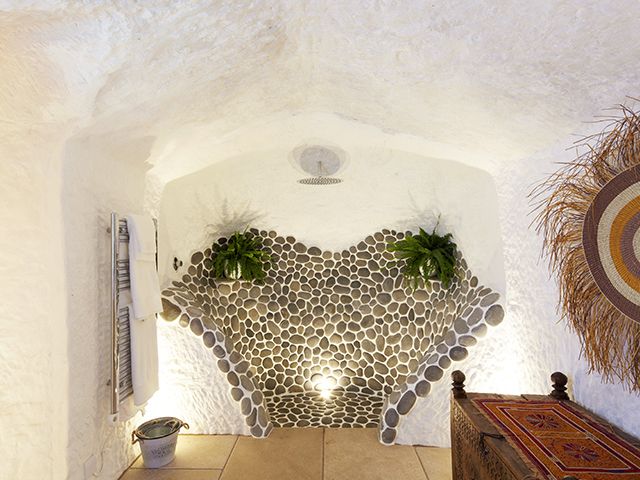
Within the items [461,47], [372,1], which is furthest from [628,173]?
[372,1]

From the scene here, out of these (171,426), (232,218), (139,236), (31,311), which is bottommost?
(171,426)

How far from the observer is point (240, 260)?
3.93 metres

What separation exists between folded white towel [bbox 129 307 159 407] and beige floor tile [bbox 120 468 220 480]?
0.49 metres

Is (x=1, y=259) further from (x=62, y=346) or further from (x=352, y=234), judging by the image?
(x=352, y=234)

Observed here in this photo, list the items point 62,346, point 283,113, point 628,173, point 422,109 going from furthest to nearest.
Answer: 1. point 283,113
2. point 422,109
3. point 62,346
4. point 628,173

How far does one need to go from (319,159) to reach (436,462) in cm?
250

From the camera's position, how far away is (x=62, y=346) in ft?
6.66

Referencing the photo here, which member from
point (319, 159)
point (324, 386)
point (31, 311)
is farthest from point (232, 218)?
point (31, 311)

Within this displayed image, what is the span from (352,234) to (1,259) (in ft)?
9.71

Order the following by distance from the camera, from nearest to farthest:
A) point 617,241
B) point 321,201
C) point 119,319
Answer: point 617,241
point 119,319
point 321,201

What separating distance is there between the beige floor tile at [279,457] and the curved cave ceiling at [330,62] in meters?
2.23

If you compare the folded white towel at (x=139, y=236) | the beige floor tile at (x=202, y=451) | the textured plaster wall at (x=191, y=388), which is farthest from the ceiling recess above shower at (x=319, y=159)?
the beige floor tile at (x=202, y=451)

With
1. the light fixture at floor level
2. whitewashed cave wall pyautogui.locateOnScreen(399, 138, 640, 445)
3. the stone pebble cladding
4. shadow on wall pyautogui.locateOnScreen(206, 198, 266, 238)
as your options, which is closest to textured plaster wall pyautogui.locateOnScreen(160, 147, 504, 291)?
shadow on wall pyautogui.locateOnScreen(206, 198, 266, 238)

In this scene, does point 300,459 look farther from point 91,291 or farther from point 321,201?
point 321,201
